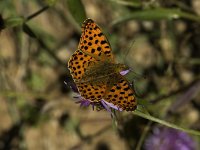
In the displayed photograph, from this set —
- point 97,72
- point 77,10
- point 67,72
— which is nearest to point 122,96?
point 97,72

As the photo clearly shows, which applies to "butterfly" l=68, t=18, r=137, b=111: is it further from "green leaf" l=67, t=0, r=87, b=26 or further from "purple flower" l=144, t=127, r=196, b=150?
"purple flower" l=144, t=127, r=196, b=150

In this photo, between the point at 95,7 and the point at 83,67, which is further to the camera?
the point at 95,7

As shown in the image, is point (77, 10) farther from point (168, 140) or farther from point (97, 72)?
point (168, 140)

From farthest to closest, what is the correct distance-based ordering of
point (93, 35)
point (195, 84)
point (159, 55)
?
point (159, 55)
point (195, 84)
point (93, 35)

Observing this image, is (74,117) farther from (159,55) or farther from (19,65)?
(159,55)

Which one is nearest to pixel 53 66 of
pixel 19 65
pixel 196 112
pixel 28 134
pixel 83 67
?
pixel 19 65

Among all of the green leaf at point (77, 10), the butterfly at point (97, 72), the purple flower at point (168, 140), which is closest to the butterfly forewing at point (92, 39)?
the butterfly at point (97, 72)

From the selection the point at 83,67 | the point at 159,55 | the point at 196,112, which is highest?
the point at 83,67
